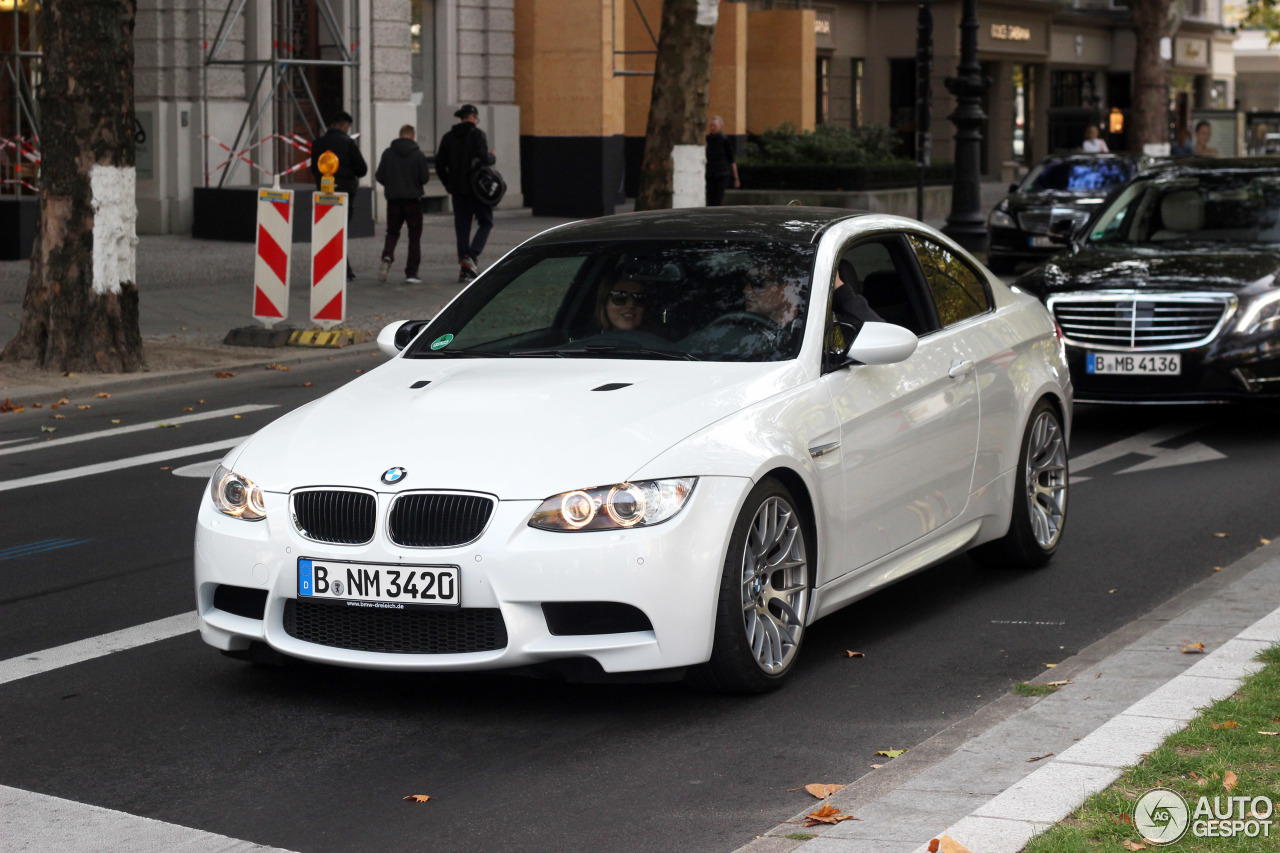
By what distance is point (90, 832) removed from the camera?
456cm

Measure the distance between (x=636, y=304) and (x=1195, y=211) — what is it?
24.0ft

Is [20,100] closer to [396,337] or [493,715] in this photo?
[396,337]

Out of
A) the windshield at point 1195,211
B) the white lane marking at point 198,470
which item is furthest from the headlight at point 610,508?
the windshield at point 1195,211

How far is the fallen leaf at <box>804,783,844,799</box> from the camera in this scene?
4.75 m

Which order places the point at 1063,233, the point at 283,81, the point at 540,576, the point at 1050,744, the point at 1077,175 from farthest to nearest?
1. the point at 283,81
2. the point at 1077,175
3. the point at 1063,233
4. the point at 540,576
5. the point at 1050,744

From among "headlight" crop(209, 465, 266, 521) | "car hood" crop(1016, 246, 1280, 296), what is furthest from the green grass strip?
"car hood" crop(1016, 246, 1280, 296)

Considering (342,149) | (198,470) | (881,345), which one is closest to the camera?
(881,345)

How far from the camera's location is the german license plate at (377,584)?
5.22m

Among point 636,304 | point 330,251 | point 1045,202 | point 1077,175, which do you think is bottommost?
point 636,304

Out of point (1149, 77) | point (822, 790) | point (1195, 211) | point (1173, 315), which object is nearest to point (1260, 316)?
point (1173, 315)

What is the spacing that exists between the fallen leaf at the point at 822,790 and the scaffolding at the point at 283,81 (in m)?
22.6

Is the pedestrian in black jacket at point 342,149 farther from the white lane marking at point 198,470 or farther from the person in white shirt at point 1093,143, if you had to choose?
the person in white shirt at point 1093,143

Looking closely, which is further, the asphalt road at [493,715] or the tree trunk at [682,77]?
the tree trunk at [682,77]

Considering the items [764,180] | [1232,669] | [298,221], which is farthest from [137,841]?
[764,180]
